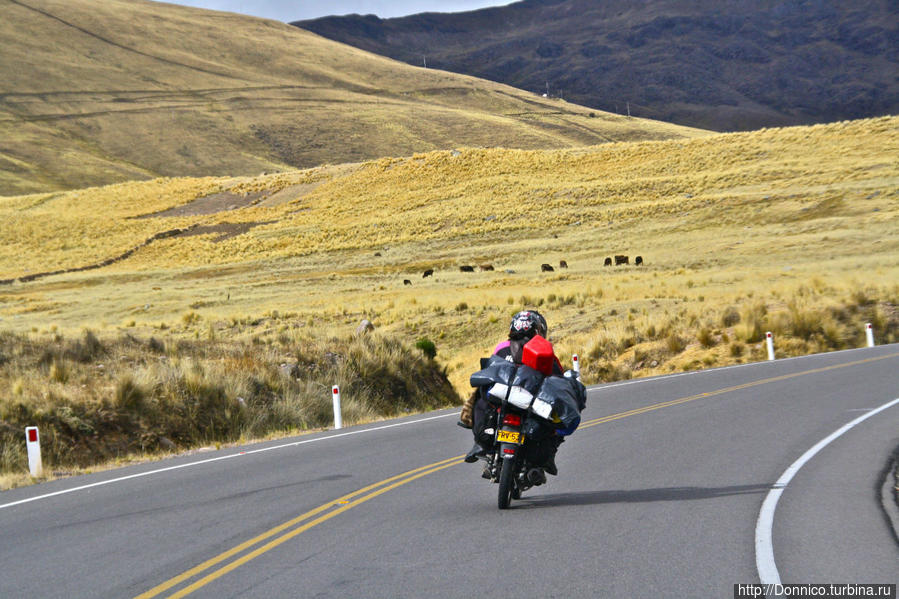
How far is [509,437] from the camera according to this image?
8.48 m

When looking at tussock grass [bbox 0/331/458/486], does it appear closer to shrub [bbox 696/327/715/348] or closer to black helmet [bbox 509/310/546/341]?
shrub [bbox 696/327/715/348]

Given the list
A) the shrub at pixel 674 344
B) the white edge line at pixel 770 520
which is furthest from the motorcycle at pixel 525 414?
the shrub at pixel 674 344

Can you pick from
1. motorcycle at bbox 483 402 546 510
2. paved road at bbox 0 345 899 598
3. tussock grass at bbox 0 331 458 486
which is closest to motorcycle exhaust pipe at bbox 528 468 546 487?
motorcycle at bbox 483 402 546 510

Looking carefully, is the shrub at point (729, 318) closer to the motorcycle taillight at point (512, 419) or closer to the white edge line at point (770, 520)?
the white edge line at point (770, 520)

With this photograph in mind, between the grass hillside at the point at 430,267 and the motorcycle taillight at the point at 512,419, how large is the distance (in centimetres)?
810

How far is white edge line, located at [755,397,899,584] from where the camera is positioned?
244 inches

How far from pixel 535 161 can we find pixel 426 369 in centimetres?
7691

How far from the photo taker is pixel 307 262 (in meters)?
68.9

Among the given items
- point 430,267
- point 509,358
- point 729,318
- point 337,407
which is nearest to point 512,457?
point 509,358

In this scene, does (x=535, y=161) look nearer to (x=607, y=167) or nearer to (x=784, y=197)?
(x=607, y=167)

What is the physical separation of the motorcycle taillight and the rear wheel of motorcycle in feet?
1.05

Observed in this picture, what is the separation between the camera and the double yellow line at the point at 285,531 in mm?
6531

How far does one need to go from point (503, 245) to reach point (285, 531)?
58.0 metres

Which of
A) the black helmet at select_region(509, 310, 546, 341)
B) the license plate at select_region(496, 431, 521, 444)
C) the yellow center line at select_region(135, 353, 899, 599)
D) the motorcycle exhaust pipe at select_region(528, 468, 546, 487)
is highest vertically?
the black helmet at select_region(509, 310, 546, 341)
